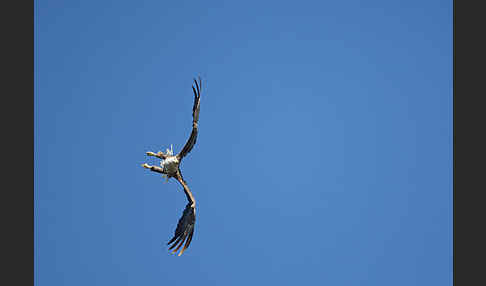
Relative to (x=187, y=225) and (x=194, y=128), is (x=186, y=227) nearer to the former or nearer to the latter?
(x=187, y=225)

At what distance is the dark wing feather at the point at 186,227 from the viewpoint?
10.9 meters

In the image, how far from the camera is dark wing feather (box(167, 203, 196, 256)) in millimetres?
10867

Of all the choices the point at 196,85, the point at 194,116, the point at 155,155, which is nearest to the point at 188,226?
the point at 155,155

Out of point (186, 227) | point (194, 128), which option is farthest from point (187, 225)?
point (194, 128)

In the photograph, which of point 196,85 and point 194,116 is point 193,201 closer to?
point 194,116

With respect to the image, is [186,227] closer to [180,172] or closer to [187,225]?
[187,225]

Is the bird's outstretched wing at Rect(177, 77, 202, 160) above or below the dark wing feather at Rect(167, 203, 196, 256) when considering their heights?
above

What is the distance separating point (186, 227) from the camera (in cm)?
1094

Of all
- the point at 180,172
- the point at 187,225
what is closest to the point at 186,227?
the point at 187,225

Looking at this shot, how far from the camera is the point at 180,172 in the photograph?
34.9ft

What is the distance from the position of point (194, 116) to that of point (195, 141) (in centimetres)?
62

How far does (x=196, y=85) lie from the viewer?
10367mm

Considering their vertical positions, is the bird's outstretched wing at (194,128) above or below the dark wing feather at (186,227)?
above

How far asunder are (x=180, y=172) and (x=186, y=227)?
150 cm
